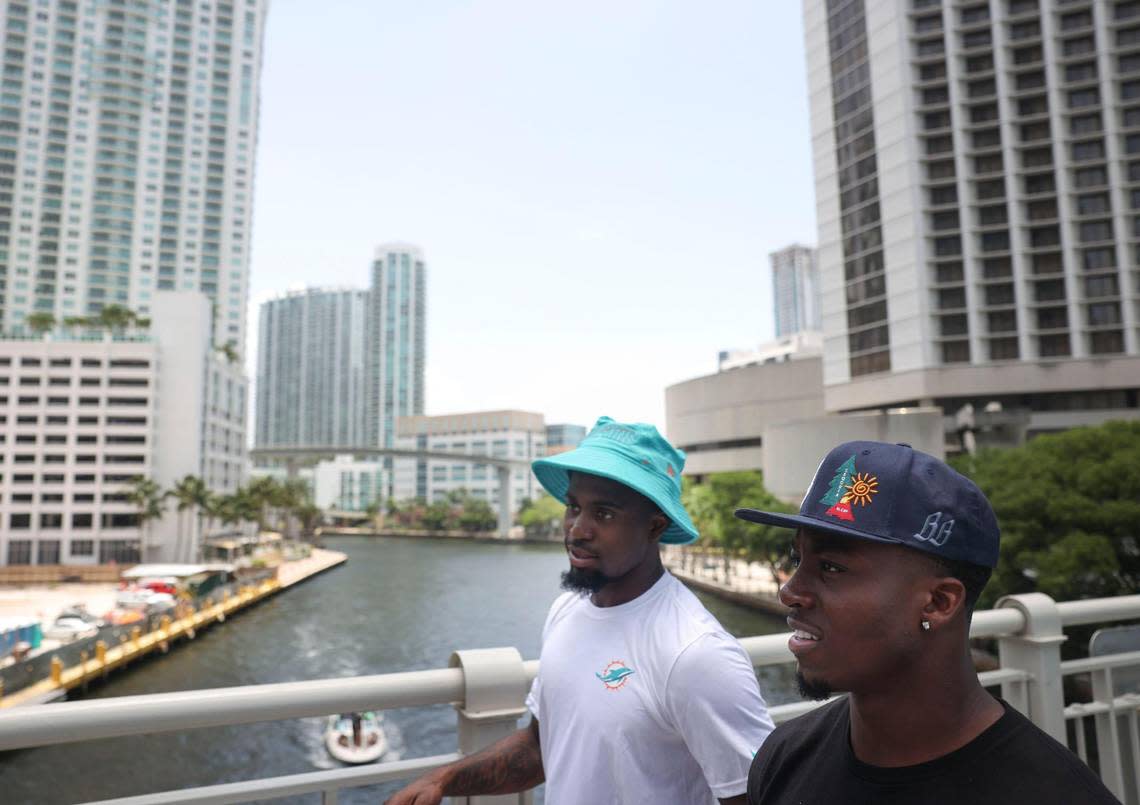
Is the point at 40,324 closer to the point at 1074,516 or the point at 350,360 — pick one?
the point at 1074,516

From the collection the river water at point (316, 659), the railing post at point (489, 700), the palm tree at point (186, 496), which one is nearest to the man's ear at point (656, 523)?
the railing post at point (489, 700)

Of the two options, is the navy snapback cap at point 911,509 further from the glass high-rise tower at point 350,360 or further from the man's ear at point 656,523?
the glass high-rise tower at point 350,360

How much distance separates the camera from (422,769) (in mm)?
1998

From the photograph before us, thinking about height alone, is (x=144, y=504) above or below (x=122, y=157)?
below

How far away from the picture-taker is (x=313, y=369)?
155 metres

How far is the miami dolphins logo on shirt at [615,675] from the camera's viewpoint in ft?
5.34

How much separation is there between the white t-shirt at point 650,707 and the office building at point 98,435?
59.1m

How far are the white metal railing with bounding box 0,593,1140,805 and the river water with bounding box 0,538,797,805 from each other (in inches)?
180

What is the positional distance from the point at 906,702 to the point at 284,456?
91.6m

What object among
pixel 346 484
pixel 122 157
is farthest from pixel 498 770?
pixel 346 484

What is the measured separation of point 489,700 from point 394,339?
152 metres

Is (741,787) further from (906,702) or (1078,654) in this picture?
(1078,654)

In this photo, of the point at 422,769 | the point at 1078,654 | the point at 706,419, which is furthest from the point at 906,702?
the point at 706,419

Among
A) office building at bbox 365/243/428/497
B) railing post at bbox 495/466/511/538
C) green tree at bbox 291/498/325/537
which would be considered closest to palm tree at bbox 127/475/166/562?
green tree at bbox 291/498/325/537
